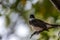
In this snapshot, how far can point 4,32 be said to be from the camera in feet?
3.08

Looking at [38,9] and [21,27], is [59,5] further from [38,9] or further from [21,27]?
[21,27]

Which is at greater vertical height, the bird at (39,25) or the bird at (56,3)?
the bird at (56,3)

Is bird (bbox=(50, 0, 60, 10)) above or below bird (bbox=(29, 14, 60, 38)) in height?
above

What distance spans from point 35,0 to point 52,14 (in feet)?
0.40

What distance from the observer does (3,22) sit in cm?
95

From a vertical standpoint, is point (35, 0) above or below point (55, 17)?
above

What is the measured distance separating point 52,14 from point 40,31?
112 mm

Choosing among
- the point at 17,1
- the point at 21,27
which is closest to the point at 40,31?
the point at 21,27

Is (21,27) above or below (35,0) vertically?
below

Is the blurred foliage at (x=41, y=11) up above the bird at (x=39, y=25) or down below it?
above

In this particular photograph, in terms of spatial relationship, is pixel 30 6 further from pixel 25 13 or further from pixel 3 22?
pixel 3 22

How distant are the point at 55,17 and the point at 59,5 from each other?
0.07 m

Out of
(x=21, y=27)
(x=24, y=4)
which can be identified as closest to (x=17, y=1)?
(x=24, y=4)

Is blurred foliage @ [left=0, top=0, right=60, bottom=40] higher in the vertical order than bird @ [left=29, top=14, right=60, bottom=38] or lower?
higher
